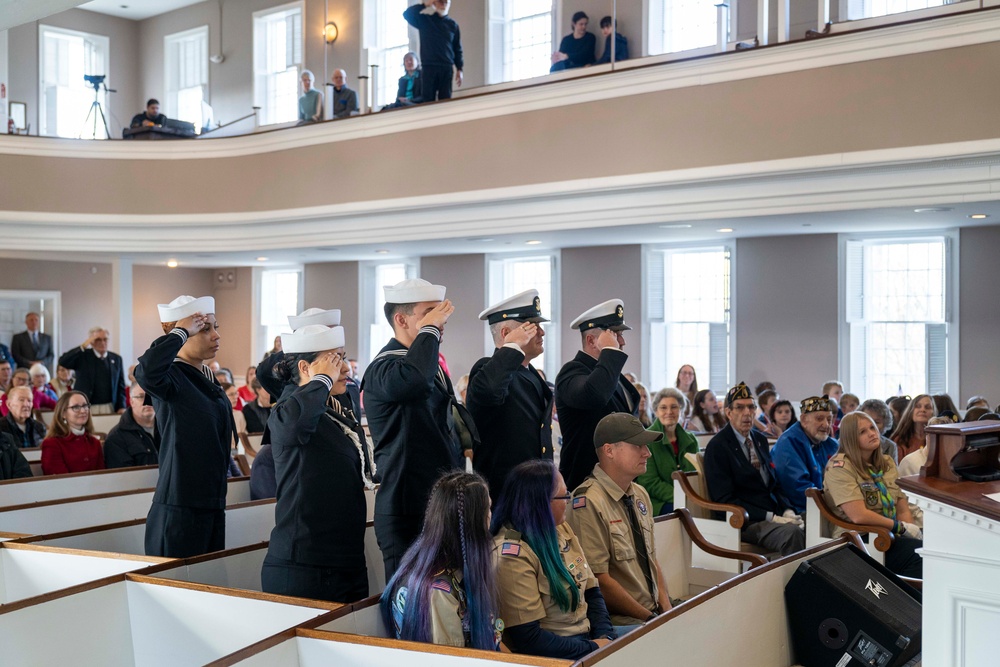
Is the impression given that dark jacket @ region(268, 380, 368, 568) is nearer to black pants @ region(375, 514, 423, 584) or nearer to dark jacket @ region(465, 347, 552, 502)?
black pants @ region(375, 514, 423, 584)

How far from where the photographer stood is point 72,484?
4855 millimetres

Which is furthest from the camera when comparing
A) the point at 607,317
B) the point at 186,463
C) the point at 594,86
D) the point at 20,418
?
the point at 594,86

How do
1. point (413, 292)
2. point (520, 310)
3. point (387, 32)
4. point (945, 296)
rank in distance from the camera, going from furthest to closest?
point (387, 32), point (945, 296), point (520, 310), point (413, 292)

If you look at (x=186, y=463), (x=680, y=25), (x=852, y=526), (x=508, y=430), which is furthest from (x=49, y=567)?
(x=680, y=25)

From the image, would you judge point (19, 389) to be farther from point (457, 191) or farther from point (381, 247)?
point (381, 247)

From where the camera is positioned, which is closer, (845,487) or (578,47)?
(845,487)

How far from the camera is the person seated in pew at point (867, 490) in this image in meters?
4.70

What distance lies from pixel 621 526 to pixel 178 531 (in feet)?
5.08

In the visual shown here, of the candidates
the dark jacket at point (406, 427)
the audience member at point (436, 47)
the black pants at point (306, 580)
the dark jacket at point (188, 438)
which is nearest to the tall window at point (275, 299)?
the audience member at point (436, 47)

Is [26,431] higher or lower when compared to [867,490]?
higher

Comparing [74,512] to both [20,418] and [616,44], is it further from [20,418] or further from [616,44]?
[616,44]

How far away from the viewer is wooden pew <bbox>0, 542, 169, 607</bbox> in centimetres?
307

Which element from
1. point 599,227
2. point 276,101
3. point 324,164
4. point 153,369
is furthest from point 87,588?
point 276,101

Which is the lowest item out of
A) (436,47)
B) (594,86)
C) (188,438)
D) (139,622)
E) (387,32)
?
(139,622)
